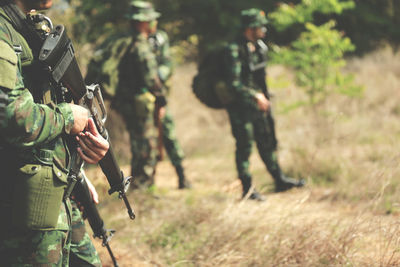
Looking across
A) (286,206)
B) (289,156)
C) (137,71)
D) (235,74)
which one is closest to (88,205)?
(286,206)

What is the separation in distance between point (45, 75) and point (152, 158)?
3.36 meters

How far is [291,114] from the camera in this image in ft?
29.2

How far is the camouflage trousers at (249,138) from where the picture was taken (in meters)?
4.66

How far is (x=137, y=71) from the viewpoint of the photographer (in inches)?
190

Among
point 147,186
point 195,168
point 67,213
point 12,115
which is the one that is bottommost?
point 195,168

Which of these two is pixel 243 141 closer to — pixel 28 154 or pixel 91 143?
pixel 91 143

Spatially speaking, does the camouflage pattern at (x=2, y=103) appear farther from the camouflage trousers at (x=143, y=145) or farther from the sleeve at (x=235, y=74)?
the camouflage trousers at (x=143, y=145)

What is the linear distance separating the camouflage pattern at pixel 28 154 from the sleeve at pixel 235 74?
2884 mm

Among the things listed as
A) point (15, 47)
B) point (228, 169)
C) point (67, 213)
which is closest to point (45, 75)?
point (15, 47)

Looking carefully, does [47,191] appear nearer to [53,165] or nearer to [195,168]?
[53,165]

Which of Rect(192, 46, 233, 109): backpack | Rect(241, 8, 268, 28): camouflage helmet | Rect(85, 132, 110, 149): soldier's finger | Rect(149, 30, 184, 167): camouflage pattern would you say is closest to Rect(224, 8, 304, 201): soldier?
Rect(241, 8, 268, 28): camouflage helmet

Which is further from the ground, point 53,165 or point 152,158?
point 53,165

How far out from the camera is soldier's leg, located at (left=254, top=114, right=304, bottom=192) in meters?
4.91

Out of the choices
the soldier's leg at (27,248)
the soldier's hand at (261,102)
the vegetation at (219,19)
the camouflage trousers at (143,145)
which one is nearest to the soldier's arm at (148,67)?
the camouflage trousers at (143,145)
